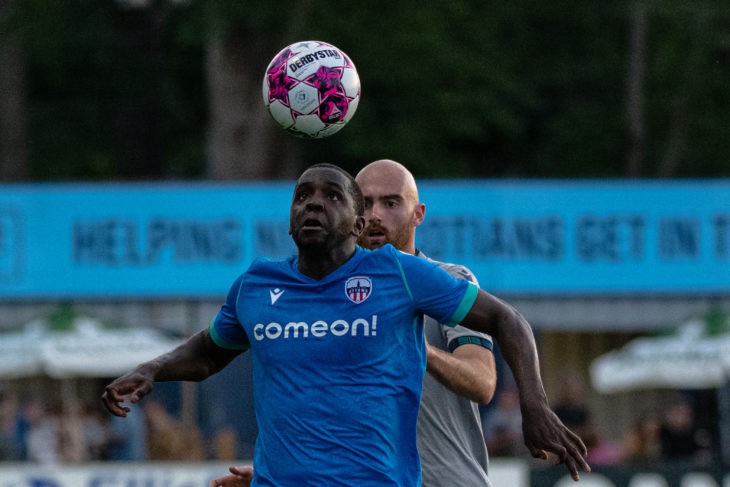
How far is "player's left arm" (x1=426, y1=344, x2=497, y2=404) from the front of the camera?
16.7 ft

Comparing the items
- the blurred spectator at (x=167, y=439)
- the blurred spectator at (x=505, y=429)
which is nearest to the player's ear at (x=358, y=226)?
the blurred spectator at (x=505, y=429)

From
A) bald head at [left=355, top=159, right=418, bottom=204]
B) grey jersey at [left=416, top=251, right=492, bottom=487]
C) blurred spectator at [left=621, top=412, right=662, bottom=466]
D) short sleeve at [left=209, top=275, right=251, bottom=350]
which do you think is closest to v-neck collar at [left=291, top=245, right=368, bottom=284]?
short sleeve at [left=209, top=275, right=251, bottom=350]

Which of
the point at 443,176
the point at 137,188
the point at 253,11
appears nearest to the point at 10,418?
the point at 137,188

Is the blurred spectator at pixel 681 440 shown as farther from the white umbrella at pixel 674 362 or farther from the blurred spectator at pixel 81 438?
the blurred spectator at pixel 81 438

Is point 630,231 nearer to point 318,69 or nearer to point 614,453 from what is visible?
point 614,453

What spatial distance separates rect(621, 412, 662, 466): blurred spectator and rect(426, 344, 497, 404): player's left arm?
10.4 meters

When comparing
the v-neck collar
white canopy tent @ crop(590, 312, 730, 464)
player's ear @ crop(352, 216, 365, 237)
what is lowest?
white canopy tent @ crop(590, 312, 730, 464)

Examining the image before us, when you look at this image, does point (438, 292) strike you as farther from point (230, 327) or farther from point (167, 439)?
point (167, 439)

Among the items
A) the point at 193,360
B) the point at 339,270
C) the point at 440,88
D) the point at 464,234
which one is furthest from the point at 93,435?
the point at 339,270

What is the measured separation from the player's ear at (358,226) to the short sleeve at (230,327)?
459mm

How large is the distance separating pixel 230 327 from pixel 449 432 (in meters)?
1.07

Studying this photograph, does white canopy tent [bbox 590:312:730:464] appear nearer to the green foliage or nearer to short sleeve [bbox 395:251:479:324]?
the green foliage

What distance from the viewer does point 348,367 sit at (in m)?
4.75

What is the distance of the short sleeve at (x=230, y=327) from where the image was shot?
5.13 metres
